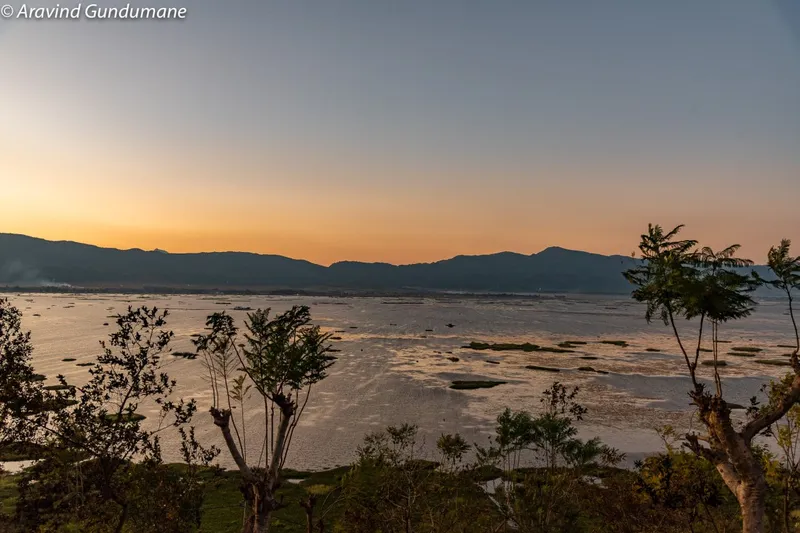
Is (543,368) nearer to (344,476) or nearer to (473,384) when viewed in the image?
(473,384)

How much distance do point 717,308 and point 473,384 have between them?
61.5m

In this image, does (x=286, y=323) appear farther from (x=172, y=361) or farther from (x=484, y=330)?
(x=484, y=330)

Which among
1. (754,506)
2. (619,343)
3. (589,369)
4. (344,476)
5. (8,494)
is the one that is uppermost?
(754,506)

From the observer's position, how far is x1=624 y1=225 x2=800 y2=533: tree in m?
16.2

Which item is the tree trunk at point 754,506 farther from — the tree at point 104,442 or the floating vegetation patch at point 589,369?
the floating vegetation patch at point 589,369

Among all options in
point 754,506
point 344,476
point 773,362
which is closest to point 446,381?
point 344,476

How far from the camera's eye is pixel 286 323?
17672 millimetres

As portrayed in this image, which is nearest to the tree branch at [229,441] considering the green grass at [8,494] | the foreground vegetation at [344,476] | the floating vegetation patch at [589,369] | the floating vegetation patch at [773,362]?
the foreground vegetation at [344,476]

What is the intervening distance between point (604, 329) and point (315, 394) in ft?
415

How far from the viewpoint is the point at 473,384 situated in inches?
3059

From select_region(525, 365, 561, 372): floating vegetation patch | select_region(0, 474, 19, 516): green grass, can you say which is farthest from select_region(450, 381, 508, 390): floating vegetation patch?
select_region(0, 474, 19, 516): green grass

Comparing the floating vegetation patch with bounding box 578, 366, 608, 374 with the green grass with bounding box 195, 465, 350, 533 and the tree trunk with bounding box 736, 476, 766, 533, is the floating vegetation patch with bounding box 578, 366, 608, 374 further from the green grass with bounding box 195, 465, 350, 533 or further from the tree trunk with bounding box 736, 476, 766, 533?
the tree trunk with bounding box 736, 476, 766, 533

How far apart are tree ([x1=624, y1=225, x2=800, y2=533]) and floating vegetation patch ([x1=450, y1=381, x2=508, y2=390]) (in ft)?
192

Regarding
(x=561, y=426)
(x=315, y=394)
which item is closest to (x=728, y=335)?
(x=315, y=394)
